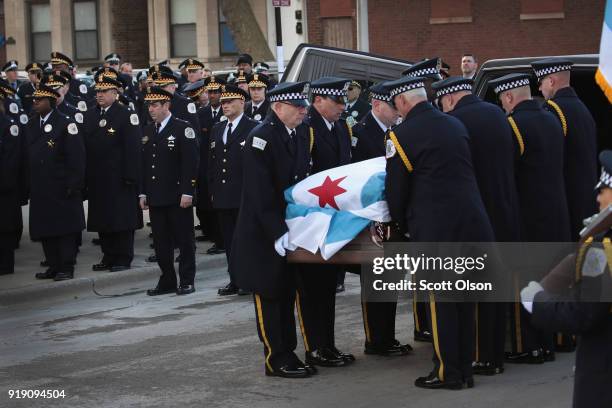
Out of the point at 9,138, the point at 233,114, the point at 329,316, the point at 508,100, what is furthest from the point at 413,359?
the point at 9,138

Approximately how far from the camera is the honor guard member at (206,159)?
15.4 m

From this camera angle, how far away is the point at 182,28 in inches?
1454

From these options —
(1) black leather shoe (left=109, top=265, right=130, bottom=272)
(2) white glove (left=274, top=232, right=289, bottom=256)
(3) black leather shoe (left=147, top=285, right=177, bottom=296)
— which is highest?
(2) white glove (left=274, top=232, right=289, bottom=256)

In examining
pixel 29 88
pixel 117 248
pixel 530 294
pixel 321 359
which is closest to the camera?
pixel 530 294

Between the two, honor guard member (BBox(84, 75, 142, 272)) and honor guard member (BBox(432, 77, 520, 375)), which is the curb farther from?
honor guard member (BBox(432, 77, 520, 375))

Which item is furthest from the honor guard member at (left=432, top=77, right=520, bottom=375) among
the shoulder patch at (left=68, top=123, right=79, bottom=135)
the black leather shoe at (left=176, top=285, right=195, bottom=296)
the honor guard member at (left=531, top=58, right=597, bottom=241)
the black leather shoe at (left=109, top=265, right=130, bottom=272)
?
the black leather shoe at (left=109, top=265, right=130, bottom=272)

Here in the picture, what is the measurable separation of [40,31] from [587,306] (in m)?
35.9

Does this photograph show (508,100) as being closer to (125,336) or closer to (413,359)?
(413,359)

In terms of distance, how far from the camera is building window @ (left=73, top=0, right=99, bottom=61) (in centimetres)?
3853

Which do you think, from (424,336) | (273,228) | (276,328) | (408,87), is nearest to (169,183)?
(424,336)

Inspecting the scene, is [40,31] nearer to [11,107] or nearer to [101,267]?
[11,107]

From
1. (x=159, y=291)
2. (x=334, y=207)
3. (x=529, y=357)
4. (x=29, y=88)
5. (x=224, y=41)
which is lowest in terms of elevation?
(x=159, y=291)

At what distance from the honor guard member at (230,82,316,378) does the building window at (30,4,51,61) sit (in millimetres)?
31767

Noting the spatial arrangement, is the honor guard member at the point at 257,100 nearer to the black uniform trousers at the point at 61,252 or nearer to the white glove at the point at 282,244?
the black uniform trousers at the point at 61,252
